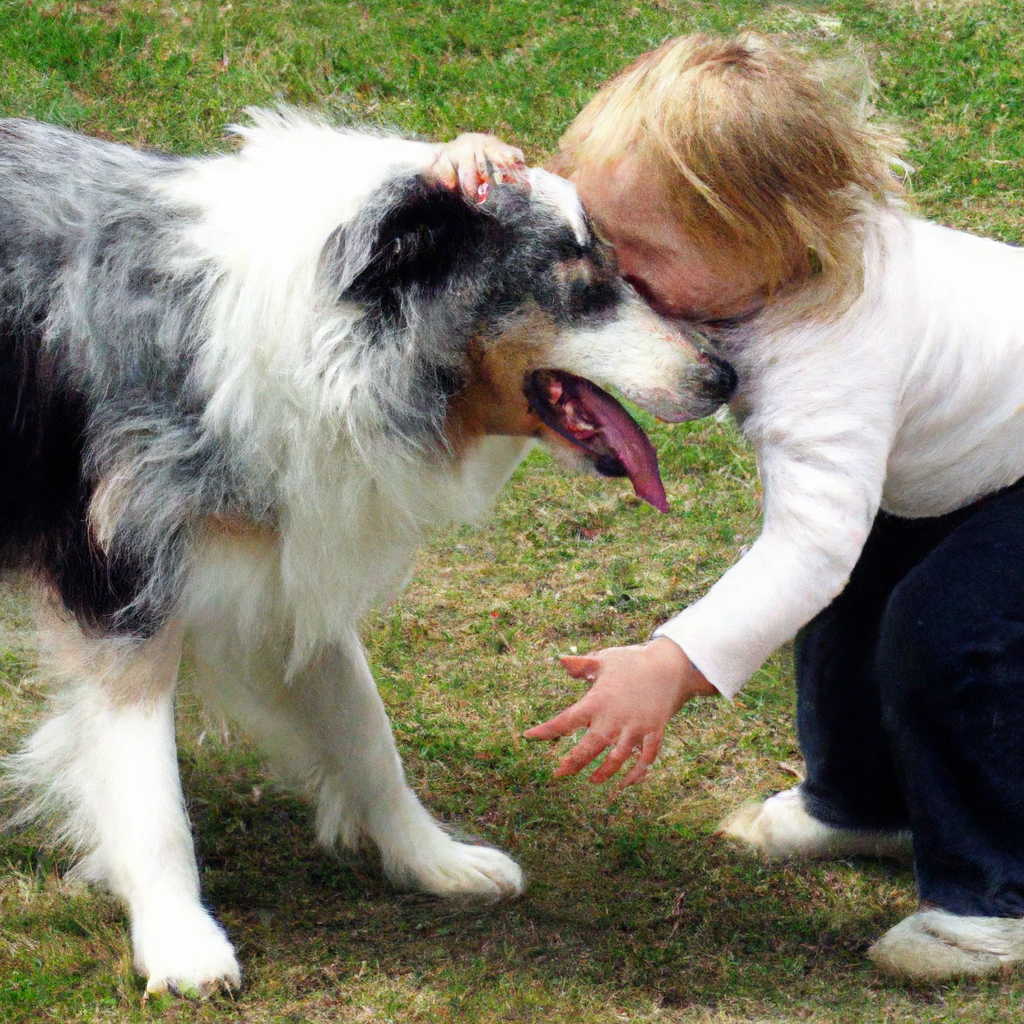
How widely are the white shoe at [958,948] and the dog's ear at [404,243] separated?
1471 mm

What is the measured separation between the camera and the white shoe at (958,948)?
2.37 metres

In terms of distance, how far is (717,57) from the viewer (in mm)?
2416

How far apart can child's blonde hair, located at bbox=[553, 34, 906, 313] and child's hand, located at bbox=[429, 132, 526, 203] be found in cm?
17

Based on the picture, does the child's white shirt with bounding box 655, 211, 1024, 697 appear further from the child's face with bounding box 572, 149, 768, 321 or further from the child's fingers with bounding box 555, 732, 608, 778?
the child's fingers with bounding box 555, 732, 608, 778

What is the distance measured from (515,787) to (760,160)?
1.64m

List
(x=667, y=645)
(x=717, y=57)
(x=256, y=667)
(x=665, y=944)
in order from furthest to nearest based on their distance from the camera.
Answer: (x=256, y=667) → (x=665, y=944) → (x=717, y=57) → (x=667, y=645)

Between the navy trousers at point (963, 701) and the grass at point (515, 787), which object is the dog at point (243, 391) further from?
the navy trousers at point (963, 701)

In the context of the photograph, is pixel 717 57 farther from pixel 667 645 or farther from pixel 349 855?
pixel 349 855

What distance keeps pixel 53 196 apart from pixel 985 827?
2.08m

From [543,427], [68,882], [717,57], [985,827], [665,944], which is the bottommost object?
[68,882]

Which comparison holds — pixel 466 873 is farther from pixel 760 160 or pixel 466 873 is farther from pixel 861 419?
pixel 760 160

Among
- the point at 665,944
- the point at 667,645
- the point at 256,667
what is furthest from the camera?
the point at 256,667

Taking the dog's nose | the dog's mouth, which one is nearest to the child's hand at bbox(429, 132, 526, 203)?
the dog's mouth

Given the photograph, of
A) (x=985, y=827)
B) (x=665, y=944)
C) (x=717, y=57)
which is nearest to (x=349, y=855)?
(x=665, y=944)
